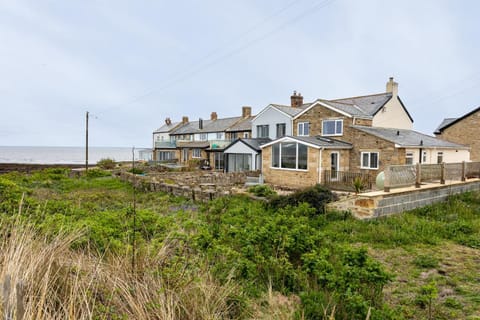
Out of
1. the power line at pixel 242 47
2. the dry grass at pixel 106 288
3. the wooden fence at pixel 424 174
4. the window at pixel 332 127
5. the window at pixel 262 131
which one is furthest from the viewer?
the window at pixel 262 131

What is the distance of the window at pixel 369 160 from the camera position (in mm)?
Answer: 17125

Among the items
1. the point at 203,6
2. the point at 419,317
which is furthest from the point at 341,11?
the point at 419,317

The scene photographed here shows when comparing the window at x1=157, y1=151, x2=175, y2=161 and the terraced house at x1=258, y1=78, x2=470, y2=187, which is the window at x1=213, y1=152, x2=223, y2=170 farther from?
the terraced house at x1=258, y1=78, x2=470, y2=187

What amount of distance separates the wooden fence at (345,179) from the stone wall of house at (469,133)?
1349 centimetres

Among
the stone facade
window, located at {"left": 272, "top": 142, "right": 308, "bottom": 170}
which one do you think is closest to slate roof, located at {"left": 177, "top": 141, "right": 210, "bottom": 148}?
the stone facade

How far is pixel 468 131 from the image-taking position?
24.0m

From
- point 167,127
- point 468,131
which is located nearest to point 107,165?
point 167,127

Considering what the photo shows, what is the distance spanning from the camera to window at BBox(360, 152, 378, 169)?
17.1 m

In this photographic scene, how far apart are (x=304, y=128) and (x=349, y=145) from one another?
464 centimetres

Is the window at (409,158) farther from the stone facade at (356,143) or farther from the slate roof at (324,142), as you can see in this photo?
the slate roof at (324,142)

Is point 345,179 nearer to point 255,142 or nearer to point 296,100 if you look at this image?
point 255,142

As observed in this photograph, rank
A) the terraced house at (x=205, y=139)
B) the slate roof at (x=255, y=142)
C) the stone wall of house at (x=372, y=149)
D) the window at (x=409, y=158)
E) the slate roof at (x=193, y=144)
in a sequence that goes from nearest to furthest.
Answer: the stone wall of house at (x=372, y=149)
the window at (x=409, y=158)
the slate roof at (x=255, y=142)
the terraced house at (x=205, y=139)
the slate roof at (x=193, y=144)

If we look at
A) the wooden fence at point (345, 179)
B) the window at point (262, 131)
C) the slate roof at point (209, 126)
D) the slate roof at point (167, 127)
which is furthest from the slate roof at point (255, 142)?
the slate roof at point (167, 127)

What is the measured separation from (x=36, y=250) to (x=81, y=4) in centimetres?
1494
